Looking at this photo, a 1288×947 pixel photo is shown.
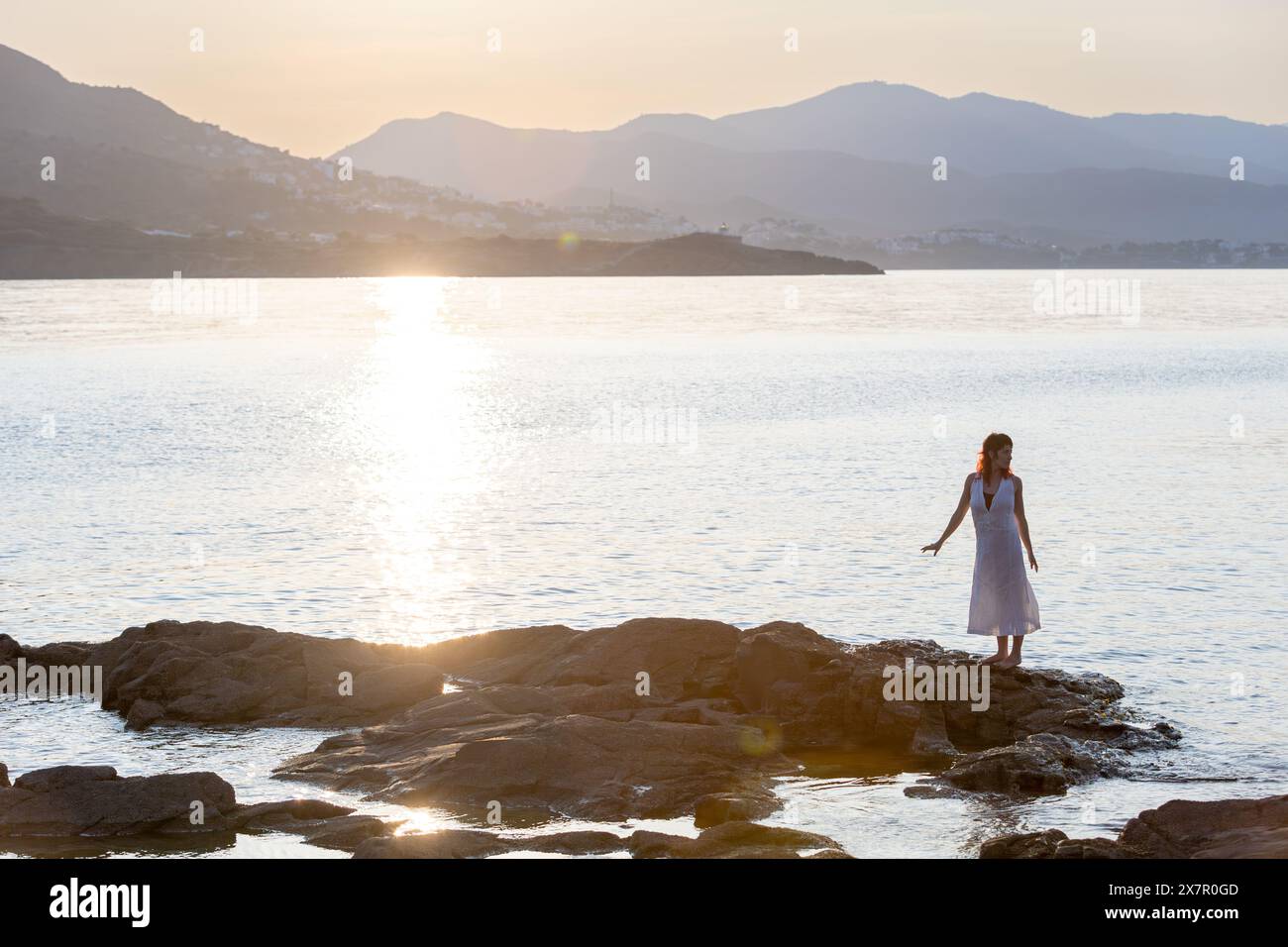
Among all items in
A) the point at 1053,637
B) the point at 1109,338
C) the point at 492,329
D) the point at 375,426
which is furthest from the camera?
the point at 492,329

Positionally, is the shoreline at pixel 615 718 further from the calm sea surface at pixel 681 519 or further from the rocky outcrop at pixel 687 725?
the calm sea surface at pixel 681 519

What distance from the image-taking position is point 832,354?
3693 inches

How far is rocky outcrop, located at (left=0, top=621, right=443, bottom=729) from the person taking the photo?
1561cm

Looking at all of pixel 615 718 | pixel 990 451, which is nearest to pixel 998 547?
pixel 990 451

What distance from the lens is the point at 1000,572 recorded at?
1500 cm

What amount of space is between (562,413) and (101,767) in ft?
155

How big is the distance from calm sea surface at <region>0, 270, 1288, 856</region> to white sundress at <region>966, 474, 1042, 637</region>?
2.00m

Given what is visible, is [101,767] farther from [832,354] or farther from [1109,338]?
[1109,338]

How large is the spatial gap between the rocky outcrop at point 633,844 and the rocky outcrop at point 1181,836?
4.45 ft

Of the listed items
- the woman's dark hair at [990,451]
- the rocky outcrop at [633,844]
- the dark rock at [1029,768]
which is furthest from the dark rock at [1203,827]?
the woman's dark hair at [990,451]

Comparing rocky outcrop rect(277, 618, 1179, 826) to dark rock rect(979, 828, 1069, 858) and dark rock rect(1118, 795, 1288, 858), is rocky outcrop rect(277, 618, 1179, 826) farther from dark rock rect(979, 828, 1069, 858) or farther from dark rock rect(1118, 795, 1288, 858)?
dark rock rect(979, 828, 1069, 858)

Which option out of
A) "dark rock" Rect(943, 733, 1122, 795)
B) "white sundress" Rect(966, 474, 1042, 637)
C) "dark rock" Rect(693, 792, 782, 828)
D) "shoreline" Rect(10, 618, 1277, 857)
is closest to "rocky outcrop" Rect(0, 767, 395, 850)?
"shoreline" Rect(10, 618, 1277, 857)

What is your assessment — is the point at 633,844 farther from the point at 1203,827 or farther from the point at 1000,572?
the point at 1000,572

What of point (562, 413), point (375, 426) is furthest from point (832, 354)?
point (375, 426)
